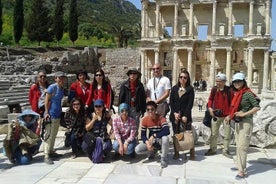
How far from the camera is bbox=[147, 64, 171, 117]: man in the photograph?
7566mm

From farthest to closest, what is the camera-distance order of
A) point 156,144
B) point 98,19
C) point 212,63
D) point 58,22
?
point 98,19 < point 58,22 < point 212,63 < point 156,144

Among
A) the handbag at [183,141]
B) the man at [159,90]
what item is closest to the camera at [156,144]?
the handbag at [183,141]

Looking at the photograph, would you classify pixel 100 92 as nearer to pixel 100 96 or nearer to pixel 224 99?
pixel 100 96

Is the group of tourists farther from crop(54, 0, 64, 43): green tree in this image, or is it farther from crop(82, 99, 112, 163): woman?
crop(54, 0, 64, 43): green tree

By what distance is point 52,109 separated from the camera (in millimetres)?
7371

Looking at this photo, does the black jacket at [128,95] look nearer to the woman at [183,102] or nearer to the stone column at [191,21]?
the woman at [183,102]

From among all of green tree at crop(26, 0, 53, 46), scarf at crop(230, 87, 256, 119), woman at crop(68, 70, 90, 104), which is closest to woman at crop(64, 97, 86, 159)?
woman at crop(68, 70, 90, 104)

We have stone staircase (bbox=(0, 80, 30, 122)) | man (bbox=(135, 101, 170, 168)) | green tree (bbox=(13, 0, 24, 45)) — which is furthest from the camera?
green tree (bbox=(13, 0, 24, 45))

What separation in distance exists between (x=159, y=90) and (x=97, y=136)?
1564 millimetres

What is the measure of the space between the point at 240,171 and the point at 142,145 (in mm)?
1844

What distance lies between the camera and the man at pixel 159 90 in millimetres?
7566

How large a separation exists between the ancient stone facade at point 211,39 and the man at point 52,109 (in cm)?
3003

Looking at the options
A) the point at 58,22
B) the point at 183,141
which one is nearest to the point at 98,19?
the point at 58,22

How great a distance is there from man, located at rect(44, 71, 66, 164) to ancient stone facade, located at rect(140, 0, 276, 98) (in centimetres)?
3003
